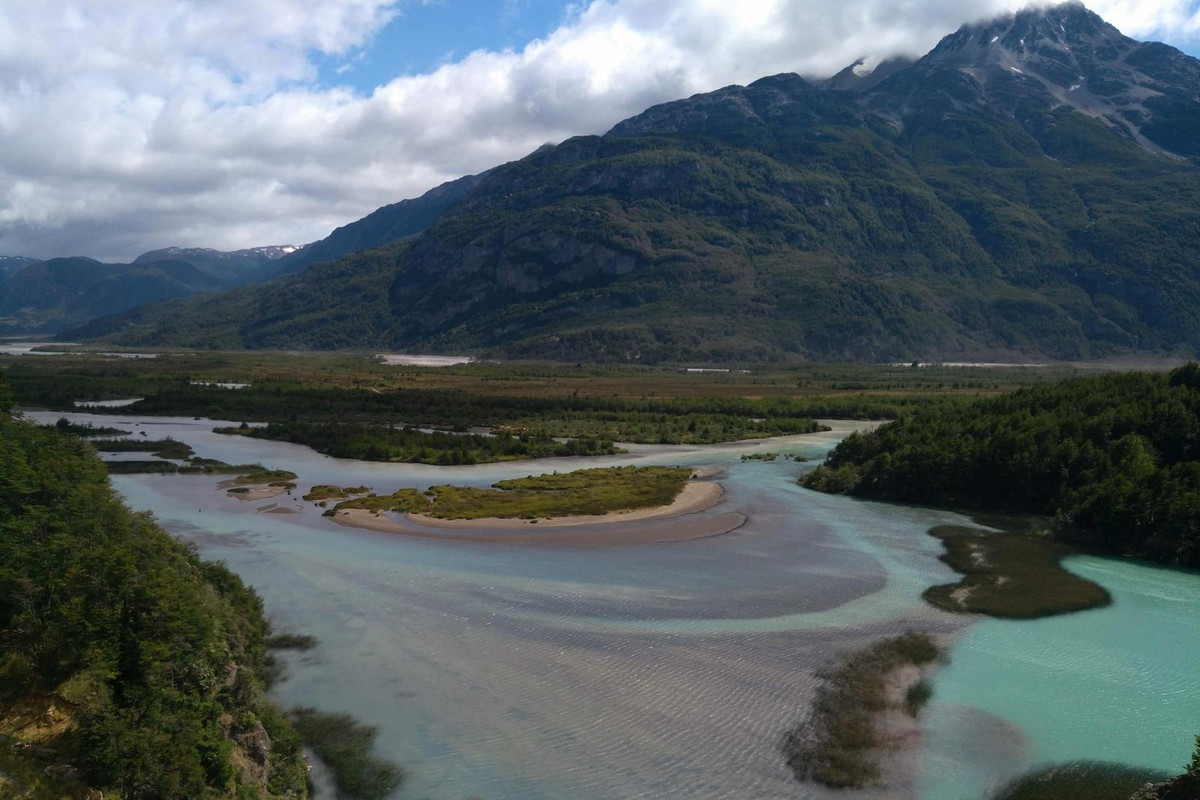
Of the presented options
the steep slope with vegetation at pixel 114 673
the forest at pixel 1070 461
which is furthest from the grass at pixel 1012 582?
the steep slope with vegetation at pixel 114 673

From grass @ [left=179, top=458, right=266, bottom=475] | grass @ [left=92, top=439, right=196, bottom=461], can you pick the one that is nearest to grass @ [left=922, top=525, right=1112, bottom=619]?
grass @ [left=179, top=458, right=266, bottom=475]

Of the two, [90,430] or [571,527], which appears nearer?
[571,527]

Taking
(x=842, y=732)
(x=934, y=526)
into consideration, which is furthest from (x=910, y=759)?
(x=934, y=526)

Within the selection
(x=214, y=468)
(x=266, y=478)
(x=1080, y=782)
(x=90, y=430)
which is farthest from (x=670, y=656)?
(x=90, y=430)

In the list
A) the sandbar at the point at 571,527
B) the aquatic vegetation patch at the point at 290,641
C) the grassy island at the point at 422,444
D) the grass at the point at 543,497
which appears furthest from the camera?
the grassy island at the point at 422,444

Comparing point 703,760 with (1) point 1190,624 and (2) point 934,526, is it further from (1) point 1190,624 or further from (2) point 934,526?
(2) point 934,526

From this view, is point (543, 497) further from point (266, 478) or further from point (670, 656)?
point (670, 656)

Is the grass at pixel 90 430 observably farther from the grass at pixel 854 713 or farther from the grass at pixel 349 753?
the grass at pixel 854 713

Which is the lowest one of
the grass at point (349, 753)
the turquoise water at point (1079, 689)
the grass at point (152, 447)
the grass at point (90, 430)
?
the grass at point (349, 753)
